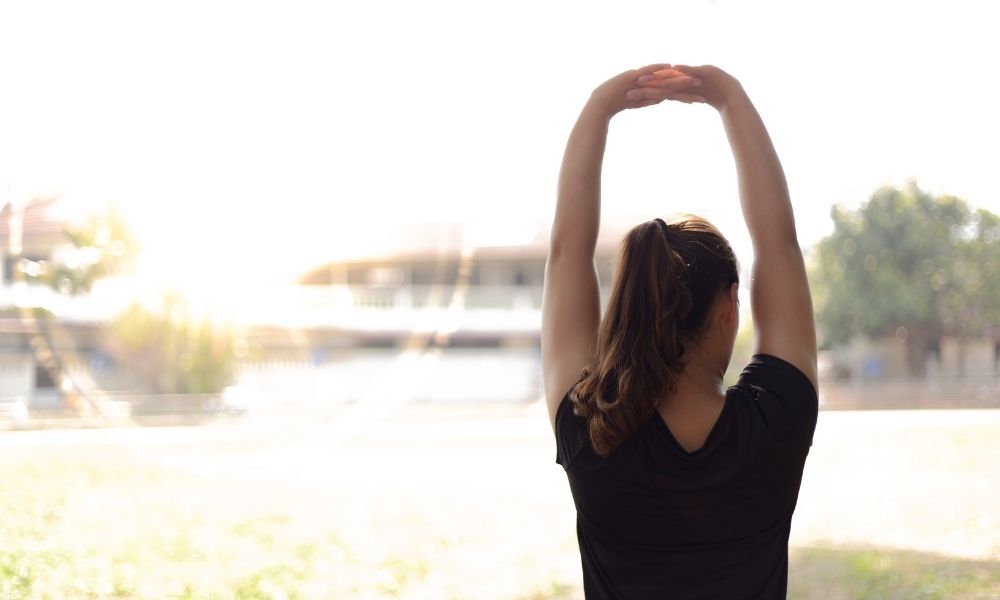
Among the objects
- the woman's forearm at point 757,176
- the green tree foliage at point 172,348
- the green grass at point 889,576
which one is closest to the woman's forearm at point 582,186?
the woman's forearm at point 757,176

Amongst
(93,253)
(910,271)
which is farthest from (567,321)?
(910,271)

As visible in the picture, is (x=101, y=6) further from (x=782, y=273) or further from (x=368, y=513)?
(x=782, y=273)

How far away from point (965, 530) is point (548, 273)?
11.4ft

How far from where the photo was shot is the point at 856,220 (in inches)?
485

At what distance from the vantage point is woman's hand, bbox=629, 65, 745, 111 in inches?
31.5

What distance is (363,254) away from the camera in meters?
11.4

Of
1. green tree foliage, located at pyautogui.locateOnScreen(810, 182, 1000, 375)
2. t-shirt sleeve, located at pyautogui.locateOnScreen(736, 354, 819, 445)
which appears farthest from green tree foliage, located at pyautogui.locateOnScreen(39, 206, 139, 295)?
green tree foliage, located at pyautogui.locateOnScreen(810, 182, 1000, 375)

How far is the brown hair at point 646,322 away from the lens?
63cm

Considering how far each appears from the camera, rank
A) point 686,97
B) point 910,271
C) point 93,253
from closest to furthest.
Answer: point 686,97 → point 93,253 → point 910,271

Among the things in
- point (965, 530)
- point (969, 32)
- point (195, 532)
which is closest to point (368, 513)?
point (195, 532)

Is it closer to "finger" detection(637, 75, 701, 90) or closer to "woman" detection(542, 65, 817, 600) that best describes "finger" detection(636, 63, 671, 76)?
"finger" detection(637, 75, 701, 90)

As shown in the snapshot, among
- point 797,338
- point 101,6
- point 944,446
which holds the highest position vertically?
point 101,6

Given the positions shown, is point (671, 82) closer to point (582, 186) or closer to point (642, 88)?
point (642, 88)

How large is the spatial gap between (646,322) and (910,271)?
12.6 m
